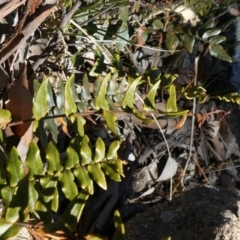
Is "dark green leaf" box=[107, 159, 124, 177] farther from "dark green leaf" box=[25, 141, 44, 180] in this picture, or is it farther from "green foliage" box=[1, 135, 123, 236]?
"dark green leaf" box=[25, 141, 44, 180]

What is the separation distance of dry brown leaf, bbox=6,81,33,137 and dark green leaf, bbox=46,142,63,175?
22 cm

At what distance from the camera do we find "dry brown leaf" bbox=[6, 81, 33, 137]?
1744 millimetres

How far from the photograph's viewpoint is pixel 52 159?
155 centimetres

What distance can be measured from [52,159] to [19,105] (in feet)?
0.95

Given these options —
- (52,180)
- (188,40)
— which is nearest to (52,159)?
(52,180)

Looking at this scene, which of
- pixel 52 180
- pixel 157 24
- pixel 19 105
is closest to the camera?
pixel 52 180

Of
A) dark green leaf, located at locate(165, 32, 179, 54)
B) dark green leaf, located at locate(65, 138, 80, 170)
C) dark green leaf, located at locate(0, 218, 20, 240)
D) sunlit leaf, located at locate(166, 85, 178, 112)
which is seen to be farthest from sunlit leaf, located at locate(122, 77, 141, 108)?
dark green leaf, located at locate(165, 32, 179, 54)

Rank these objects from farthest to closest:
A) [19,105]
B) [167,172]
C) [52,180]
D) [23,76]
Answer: [167,172]
[23,76]
[19,105]
[52,180]

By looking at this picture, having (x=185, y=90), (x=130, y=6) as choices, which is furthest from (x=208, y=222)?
(x=130, y=6)

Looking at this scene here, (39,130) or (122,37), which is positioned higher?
(122,37)

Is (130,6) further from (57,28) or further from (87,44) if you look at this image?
(57,28)

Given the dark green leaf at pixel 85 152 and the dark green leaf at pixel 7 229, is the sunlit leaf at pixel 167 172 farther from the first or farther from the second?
the dark green leaf at pixel 7 229

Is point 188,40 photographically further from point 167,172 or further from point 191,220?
point 191,220

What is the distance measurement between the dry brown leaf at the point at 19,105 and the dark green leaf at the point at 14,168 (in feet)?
0.89
